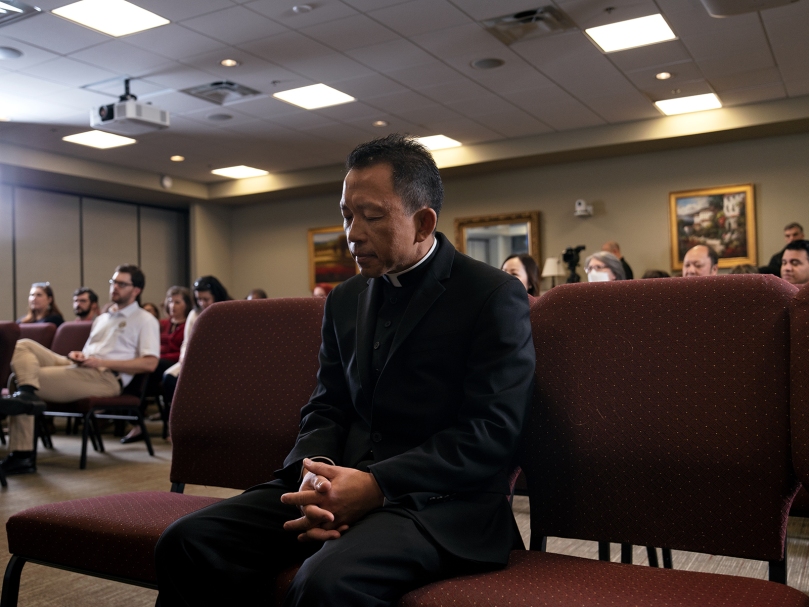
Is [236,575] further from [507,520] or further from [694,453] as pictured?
[694,453]

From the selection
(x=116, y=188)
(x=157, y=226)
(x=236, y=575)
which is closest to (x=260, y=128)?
(x=116, y=188)

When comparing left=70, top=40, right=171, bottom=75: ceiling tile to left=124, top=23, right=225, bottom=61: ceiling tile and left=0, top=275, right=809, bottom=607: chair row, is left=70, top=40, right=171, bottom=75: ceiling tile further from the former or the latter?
left=0, top=275, right=809, bottom=607: chair row

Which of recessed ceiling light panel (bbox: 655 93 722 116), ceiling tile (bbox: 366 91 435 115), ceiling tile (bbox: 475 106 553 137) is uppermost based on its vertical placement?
ceiling tile (bbox: 366 91 435 115)

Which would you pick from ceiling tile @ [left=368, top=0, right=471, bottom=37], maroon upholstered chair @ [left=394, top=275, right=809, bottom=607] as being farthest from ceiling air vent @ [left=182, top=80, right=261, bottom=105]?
maroon upholstered chair @ [left=394, top=275, right=809, bottom=607]

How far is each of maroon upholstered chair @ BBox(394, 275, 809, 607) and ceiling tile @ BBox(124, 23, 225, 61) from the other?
16.9 ft

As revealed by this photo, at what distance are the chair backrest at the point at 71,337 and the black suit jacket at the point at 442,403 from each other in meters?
4.58

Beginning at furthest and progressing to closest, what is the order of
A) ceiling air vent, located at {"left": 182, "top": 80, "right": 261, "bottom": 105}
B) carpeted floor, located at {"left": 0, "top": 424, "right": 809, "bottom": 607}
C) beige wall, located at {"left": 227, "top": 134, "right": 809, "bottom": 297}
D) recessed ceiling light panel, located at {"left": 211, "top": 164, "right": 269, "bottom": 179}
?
recessed ceiling light panel, located at {"left": 211, "top": 164, "right": 269, "bottom": 179} → beige wall, located at {"left": 227, "top": 134, "right": 809, "bottom": 297} → ceiling air vent, located at {"left": 182, "top": 80, "right": 261, "bottom": 105} → carpeted floor, located at {"left": 0, "top": 424, "right": 809, "bottom": 607}

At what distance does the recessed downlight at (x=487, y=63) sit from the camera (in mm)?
6594

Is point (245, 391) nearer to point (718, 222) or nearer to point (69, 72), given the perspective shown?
point (69, 72)

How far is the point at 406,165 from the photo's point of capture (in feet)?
5.21

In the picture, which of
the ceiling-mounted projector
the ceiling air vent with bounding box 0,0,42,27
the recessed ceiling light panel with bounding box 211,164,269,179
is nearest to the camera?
the ceiling air vent with bounding box 0,0,42,27

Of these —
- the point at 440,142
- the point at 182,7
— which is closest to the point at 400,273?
the point at 182,7

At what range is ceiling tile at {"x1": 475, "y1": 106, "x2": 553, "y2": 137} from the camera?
328 inches

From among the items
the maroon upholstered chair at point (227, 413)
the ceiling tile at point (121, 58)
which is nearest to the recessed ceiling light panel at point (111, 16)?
the ceiling tile at point (121, 58)
